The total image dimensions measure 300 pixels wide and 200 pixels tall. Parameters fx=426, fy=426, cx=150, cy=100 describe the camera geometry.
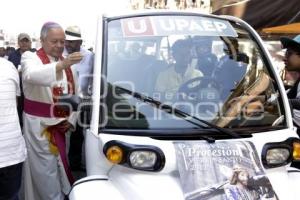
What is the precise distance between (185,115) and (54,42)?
1679 millimetres

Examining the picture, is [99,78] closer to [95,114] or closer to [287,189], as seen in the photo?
[95,114]

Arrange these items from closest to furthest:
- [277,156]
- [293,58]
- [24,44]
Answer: [277,156] < [293,58] < [24,44]

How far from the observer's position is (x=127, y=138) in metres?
2.69

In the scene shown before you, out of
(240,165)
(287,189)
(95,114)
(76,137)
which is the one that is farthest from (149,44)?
(76,137)

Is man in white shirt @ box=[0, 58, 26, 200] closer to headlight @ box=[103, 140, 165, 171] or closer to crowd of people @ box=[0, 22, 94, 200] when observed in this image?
crowd of people @ box=[0, 22, 94, 200]

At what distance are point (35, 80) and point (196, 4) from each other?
69.9 ft

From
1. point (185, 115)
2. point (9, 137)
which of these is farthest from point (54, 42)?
point (185, 115)

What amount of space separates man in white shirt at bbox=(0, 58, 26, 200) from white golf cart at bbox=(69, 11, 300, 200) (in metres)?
0.65

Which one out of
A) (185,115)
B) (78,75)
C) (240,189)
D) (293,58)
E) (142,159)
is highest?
(293,58)

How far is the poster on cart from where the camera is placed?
2.46 meters

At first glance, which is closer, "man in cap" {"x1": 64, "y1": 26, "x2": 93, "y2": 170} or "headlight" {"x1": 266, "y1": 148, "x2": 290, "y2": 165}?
"headlight" {"x1": 266, "y1": 148, "x2": 290, "y2": 165}

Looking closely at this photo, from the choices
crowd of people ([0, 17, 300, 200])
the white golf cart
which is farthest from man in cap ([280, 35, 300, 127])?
the white golf cart

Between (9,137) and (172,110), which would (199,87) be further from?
(9,137)

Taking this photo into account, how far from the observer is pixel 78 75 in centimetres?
441
